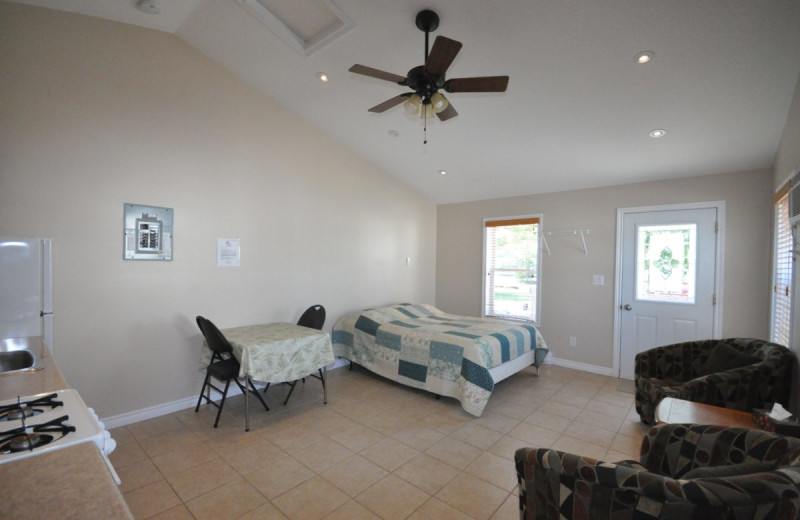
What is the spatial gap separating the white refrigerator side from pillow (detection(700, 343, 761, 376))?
4792 mm

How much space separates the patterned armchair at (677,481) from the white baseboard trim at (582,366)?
323 centimetres

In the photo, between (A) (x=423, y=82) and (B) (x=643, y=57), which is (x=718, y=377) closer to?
(B) (x=643, y=57)

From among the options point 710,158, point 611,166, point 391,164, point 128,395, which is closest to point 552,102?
point 611,166

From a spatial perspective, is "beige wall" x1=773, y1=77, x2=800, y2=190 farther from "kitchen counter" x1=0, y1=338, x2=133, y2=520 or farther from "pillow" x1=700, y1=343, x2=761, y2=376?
"kitchen counter" x1=0, y1=338, x2=133, y2=520

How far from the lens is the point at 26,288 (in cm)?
234

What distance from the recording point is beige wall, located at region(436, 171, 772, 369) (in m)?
3.52

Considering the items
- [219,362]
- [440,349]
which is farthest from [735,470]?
[219,362]

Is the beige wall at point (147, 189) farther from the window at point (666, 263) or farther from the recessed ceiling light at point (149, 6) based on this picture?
the window at point (666, 263)

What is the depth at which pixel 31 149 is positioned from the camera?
2.54m

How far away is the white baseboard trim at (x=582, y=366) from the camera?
14.4 ft

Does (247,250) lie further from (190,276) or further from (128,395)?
(128,395)

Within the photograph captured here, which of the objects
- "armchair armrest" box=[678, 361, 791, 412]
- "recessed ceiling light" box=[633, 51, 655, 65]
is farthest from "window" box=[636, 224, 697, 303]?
"recessed ceiling light" box=[633, 51, 655, 65]

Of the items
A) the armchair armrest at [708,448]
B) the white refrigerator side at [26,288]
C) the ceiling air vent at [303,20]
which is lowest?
the armchair armrest at [708,448]

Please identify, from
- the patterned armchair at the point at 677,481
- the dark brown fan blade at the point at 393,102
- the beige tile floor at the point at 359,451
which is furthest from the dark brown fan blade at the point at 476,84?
the beige tile floor at the point at 359,451
